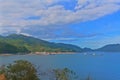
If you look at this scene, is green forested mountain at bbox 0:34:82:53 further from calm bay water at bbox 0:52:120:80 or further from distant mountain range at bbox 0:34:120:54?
calm bay water at bbox 0:52:120:80

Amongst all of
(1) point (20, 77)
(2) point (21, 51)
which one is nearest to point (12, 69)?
(1) point (20, 77)

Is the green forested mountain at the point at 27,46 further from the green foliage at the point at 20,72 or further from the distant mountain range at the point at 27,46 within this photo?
the green foliage at the point at 20,72

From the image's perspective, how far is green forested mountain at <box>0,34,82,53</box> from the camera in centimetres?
10918

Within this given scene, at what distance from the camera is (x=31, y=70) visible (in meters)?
20.8

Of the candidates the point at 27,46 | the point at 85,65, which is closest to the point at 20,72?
the point at 85,65

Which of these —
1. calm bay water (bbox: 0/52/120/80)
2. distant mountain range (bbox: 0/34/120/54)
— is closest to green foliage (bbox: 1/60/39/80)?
calm bay water (bbox: 0/52/120/80)

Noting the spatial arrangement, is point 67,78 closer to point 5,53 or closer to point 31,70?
point 31,70

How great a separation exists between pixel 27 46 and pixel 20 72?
356 feet

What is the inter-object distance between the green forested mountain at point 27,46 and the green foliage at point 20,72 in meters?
82.2

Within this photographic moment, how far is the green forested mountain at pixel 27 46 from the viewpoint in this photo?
109m

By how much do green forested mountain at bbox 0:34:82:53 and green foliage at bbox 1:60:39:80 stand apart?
82.2 metres

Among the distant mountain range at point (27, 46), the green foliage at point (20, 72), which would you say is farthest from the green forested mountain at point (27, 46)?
the green foliage at point (20, 72)

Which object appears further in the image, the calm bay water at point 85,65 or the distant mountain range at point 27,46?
the distant mountain range at point 27,46

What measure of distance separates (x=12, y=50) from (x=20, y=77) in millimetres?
91210
